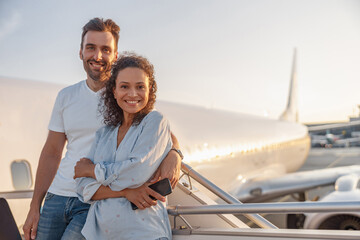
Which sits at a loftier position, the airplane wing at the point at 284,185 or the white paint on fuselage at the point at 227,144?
the white paint on fuselage at the point at 227,144

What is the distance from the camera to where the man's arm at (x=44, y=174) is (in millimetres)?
1943

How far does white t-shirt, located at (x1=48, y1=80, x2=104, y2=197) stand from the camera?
78.8 inches

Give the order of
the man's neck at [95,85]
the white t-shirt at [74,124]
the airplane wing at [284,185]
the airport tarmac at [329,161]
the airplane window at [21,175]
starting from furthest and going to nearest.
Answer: the airport tarmac at [329,161] → the airplane wing at [284,185] → the airplane window at [21,175] → the man's neck at [95,85] → the white t-shirt at [74,124]

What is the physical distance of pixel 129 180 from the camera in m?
1.56

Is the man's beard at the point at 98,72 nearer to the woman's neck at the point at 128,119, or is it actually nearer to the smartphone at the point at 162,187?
the woman's neck at the point at 128,119

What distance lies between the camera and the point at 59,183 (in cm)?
198

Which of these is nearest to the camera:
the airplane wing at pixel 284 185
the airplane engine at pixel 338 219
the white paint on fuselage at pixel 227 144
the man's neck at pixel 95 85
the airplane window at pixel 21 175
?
the man's neck at pixel 95 85

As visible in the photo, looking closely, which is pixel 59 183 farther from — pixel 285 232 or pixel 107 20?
pixel 285 232

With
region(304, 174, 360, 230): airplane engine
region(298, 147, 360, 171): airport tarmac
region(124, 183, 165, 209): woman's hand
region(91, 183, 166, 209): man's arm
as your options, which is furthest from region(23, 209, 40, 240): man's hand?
region(298, 147, 360, 171): airport tarmac

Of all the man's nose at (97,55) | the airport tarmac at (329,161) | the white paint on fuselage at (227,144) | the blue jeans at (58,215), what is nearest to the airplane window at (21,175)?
the blue jeans at (58,215)

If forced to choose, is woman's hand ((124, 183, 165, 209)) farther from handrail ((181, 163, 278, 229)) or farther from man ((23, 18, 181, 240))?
handrail ((181, 163, 278, 229))

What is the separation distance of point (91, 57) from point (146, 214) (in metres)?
0.93

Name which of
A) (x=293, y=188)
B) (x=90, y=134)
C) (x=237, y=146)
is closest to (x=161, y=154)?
(x=90, y=134)

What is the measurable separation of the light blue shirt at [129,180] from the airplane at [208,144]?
765 mm
